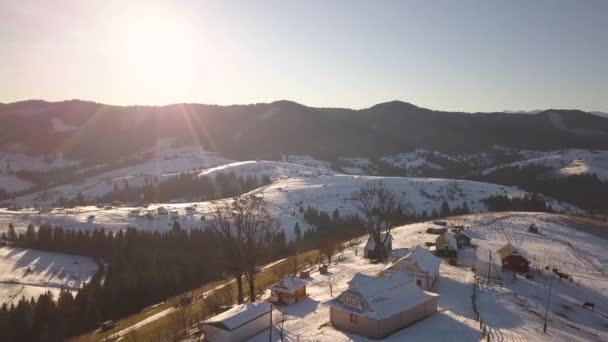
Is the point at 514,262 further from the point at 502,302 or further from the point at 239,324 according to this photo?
the point at 239,324

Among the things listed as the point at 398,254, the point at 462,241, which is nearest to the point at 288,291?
the point at 398,254

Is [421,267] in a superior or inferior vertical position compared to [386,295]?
superior

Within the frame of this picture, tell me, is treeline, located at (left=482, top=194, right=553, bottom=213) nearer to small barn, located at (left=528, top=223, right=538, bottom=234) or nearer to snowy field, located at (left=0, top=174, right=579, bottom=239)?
snowy field, located at (left=0, top=174, right=579, bottom=239)

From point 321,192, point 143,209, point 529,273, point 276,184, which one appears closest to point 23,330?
point 529,273

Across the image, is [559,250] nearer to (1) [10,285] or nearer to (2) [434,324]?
(2) [434,324]

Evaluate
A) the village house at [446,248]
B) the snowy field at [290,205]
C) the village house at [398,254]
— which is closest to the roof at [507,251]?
the village house at [446,248]

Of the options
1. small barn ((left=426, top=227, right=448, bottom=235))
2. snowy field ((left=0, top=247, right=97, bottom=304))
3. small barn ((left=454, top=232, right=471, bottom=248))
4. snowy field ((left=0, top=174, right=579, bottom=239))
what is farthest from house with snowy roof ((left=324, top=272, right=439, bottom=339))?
snowy field ((left=0, top=174, right=579, bottom=239))

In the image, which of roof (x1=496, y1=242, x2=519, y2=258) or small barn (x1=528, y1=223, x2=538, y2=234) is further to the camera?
small barn (x1=528, y1=223, x2=538, y2=234)
